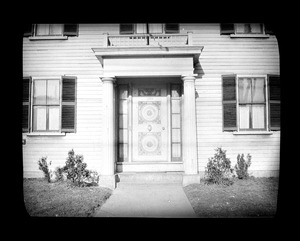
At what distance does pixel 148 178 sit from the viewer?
6.59 m

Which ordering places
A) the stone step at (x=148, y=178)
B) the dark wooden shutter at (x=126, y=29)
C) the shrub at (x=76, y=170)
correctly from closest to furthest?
1. the shrub at (x=76, y=170)
2. the stone step at (x=148, y=178)
3. the dark wooden shutter at (x=126, y=29)

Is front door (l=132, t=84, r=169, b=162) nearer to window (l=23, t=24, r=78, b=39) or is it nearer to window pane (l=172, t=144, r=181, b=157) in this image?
window pane (l=172, t=144, r=181, b=157)

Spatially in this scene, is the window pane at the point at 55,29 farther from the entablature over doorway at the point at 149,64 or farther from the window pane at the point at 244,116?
the window pane at the point at 244,116

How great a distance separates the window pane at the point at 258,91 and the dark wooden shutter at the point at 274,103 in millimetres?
230

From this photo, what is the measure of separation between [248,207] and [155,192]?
2.13 meters

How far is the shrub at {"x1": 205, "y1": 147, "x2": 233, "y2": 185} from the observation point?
6.18m

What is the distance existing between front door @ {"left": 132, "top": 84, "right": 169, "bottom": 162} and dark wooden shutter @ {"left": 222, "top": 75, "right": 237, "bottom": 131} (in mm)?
1825

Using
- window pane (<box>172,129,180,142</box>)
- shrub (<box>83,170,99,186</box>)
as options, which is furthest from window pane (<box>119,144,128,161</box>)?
window pane (<box>172,129,180,142</box>)

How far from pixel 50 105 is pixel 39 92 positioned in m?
0.55

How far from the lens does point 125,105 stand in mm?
7273

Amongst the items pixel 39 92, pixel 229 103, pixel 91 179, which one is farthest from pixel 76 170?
pixel 229 103

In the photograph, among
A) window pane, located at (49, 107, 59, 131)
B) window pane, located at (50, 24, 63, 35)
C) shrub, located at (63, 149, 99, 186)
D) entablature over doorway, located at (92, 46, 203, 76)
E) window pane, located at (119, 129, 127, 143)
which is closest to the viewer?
shrub, located at (63, 149, 99, 186)

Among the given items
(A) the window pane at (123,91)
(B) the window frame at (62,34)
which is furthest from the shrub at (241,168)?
(B) the window frame at (62,34)

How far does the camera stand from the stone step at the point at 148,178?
6570 millimetres
